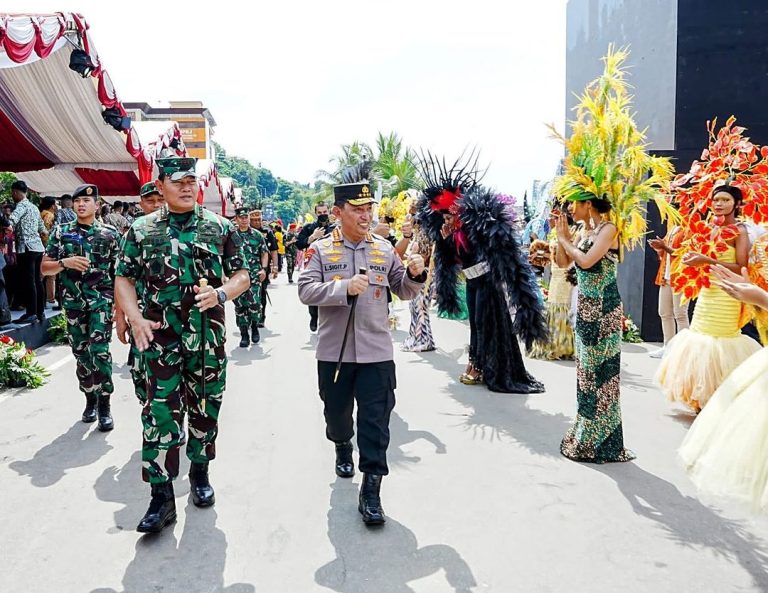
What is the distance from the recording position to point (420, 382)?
7.51m

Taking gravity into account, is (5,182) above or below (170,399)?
above

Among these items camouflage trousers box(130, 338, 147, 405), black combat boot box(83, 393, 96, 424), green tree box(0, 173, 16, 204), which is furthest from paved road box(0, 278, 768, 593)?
green tree box(0, 173, 16, 204)

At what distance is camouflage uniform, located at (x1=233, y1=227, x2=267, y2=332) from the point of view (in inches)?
382

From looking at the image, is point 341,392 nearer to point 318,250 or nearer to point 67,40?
point 318,250

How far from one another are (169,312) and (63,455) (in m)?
2.02

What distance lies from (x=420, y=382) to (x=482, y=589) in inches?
172

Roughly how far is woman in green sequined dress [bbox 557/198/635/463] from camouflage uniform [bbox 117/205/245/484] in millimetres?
2514

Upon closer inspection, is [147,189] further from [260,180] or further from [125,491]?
[260,180]

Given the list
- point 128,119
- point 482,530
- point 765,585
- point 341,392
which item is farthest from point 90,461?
point 128,119

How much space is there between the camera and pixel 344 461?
462 centimetres

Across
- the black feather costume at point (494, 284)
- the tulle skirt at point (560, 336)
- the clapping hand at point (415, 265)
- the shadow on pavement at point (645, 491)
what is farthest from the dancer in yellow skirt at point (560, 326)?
the clapping hand at point (415, 265)

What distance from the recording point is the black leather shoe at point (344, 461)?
15.1 feet

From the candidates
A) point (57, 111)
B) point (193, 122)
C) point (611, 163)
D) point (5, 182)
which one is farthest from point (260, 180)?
point (611, 163)

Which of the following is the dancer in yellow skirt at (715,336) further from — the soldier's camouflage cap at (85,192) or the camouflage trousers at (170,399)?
the soldier's camouflage cap at (85,192)
